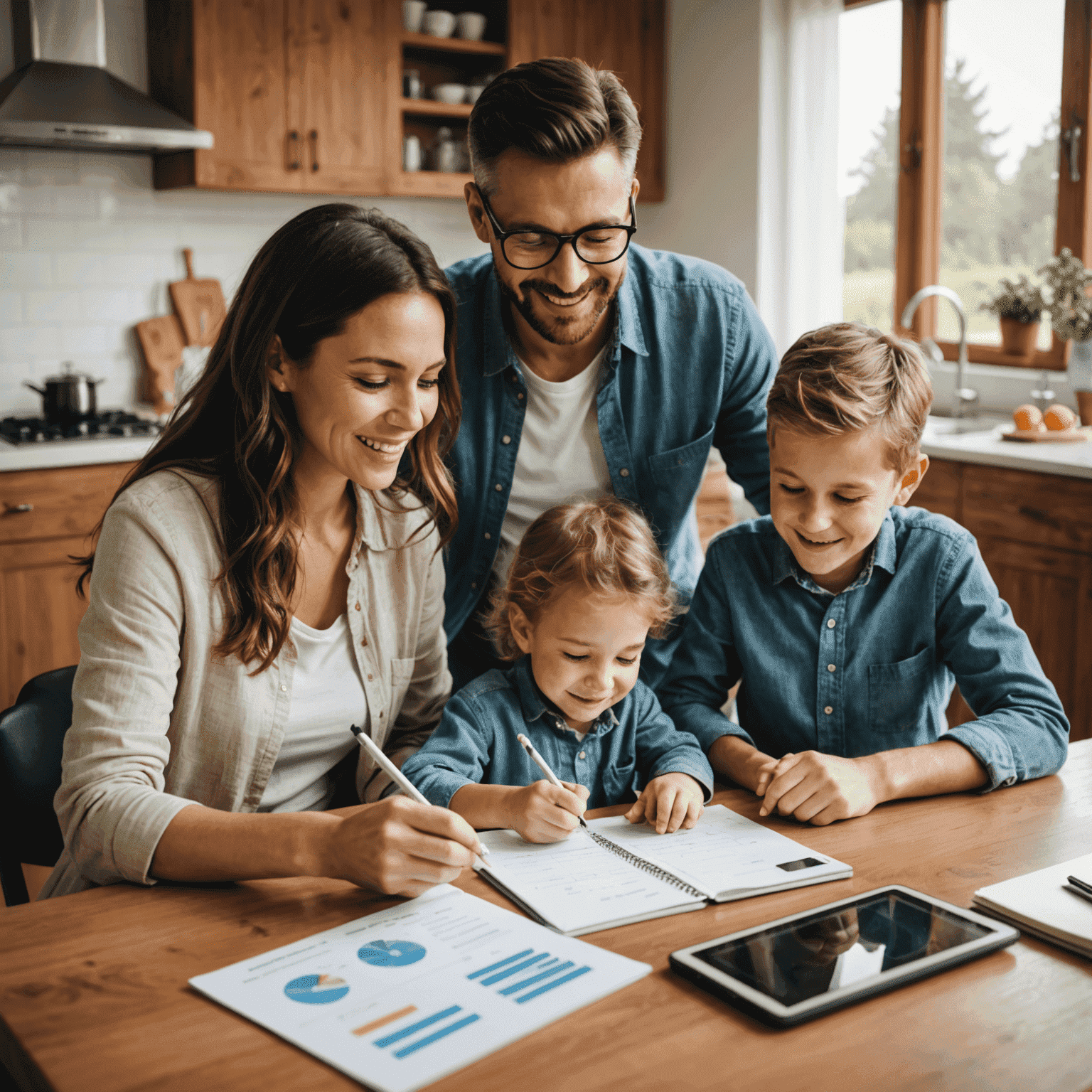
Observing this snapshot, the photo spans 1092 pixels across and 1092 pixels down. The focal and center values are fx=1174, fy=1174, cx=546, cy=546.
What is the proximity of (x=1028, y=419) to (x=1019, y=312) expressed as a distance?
0.63m

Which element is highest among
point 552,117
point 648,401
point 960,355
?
point 552,117

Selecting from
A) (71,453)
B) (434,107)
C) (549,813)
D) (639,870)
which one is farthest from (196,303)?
(639,870)

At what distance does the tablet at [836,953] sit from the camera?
964mm

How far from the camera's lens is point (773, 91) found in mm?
4410

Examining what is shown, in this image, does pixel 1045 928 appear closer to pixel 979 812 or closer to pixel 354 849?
pixel 979 812

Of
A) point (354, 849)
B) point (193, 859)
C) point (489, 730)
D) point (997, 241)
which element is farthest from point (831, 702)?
point (997, 241)

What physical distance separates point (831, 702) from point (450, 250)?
3.48 meters

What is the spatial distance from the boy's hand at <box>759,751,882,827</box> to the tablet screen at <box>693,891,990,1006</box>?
21 cm

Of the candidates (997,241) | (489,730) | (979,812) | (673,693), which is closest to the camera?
(979,812)

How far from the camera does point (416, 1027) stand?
36.5 inches

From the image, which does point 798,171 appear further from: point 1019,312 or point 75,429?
point 75,429

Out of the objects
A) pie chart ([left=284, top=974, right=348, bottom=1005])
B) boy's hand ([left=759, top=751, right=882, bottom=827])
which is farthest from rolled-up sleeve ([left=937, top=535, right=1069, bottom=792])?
pie chart ([left=284, top=974, right=348, bottom=1005])

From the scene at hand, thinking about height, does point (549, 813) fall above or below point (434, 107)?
below

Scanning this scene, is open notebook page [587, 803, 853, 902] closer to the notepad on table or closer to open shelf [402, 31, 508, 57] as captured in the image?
the notepad on table
